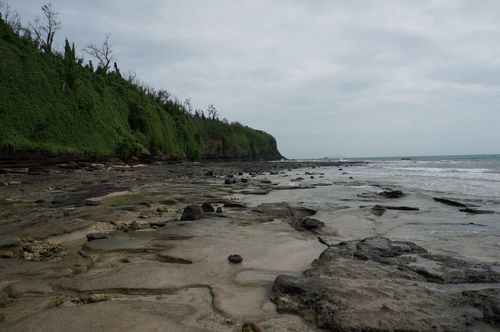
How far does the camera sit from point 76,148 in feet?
79.0

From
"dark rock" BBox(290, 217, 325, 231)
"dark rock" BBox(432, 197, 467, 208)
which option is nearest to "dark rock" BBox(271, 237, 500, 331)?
"dark rock" BBox(290, 217, 325, 231)

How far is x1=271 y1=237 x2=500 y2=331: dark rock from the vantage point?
233 centimetres

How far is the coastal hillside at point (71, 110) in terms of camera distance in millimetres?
21344

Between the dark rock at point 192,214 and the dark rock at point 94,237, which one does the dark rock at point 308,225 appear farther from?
the dark rock at point 94,237

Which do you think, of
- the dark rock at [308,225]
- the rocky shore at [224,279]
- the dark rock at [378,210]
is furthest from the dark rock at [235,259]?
the dark rock at [378,210]

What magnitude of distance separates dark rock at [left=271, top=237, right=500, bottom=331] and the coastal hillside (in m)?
19.8

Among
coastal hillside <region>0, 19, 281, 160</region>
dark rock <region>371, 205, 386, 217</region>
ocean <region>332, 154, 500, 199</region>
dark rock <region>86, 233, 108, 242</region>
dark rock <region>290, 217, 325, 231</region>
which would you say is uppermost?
coastal hillside <region>0, 19, 281, 160</region>

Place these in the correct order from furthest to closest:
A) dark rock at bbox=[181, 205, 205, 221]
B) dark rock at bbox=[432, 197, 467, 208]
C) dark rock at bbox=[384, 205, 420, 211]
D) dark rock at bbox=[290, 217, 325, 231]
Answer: dark rock at bbox=[432, 197, 467, 208] < dark rock at bbox=[384, 205, 420, 211] < dark rock at bbox=[181, 205, 205, 221] < dark rock at bbox=[290, 217, 325, 231]

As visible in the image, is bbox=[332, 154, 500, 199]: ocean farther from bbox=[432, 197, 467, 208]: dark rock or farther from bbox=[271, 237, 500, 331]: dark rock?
bbox=[271, 237, 500, 331]: dark rock

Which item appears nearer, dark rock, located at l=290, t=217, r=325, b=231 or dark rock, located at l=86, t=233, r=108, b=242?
dark rock, located at l=86, t=233, r=108, b=242

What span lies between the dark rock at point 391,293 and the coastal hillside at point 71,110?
1977 cm

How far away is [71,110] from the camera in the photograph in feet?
86.8

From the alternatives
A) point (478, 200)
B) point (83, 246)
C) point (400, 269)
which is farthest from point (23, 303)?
point (478, 200)

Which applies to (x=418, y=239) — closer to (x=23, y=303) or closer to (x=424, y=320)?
(x=424, y=320)
